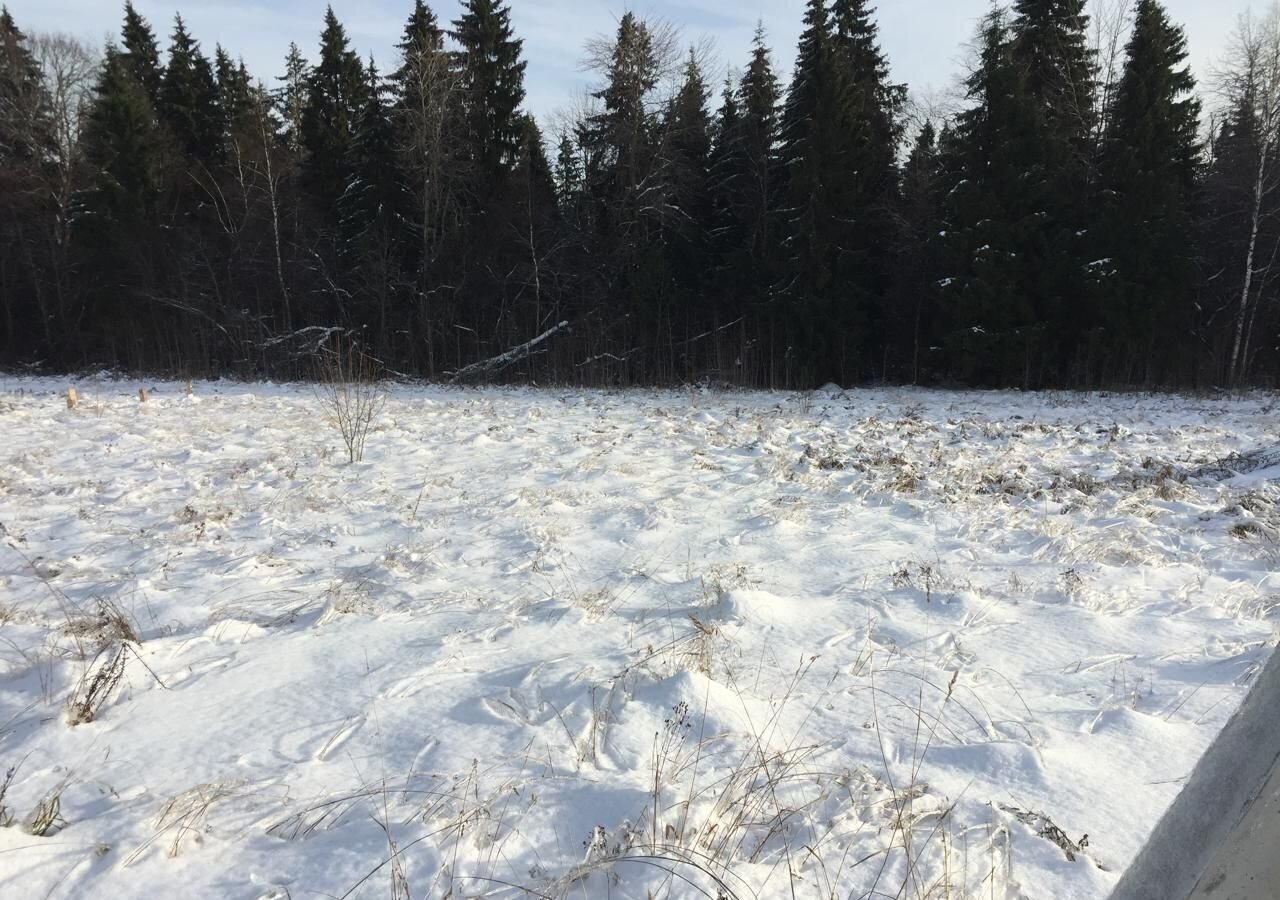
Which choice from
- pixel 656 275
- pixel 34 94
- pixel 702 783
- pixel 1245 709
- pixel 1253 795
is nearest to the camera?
pixel 1253 795

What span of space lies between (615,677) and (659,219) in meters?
20.5

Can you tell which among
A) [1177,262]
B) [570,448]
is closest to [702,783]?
[570,448]

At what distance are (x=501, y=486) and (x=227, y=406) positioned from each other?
29.5ft

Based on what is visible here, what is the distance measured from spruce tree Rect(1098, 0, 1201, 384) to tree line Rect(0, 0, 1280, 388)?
0.08 meters

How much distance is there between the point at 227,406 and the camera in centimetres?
1270

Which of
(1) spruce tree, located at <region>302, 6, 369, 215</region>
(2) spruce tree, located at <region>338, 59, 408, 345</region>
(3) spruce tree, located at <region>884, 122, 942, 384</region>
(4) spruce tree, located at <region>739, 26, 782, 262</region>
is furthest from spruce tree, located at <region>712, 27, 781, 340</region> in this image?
(1) spruce tree, located at <region>302, 6, 369, 215</region>

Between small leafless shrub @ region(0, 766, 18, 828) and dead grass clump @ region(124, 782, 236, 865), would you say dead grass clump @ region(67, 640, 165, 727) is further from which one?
dead grass clump @ region(124, 782, 236, 865)

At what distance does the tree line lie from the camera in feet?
60.3

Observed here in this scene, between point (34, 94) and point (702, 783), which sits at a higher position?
point (34, 94)

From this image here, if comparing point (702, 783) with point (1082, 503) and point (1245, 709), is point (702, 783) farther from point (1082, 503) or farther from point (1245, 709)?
point (1082, 503)

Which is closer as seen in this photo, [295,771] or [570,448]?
[295,771]

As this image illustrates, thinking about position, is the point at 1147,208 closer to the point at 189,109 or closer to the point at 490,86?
the point at 490,86

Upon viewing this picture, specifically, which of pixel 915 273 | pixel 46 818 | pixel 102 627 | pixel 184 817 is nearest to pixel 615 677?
pixel 184 817

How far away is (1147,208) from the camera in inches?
714
